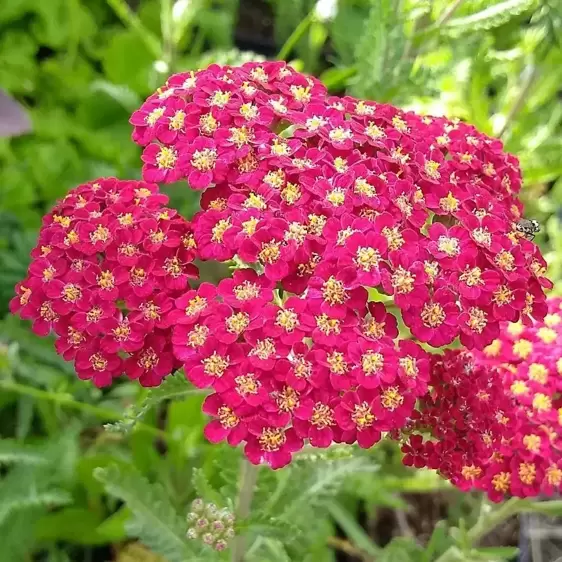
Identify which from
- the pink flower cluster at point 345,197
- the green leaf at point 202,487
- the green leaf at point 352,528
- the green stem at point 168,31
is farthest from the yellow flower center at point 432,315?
the green stem at point 168,31

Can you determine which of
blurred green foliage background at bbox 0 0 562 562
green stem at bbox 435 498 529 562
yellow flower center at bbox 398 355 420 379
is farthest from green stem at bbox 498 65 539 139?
yellow flower center at bbox 398 355 420 379

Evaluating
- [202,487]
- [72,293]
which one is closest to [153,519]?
[202,487]

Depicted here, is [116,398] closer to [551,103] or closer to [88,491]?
[88,491]

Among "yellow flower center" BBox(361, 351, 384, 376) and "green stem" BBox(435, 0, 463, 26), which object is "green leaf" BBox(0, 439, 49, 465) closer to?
"yellow flower center" BBox(361, 351, 384, 376)

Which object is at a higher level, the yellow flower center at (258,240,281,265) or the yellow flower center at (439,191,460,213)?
the yellow flower center at (439,191,460,213)

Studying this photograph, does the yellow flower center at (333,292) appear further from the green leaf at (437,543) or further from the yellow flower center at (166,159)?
the green leaf at (437,543)

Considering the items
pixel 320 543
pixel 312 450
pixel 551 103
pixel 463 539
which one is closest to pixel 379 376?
pixel 312 450

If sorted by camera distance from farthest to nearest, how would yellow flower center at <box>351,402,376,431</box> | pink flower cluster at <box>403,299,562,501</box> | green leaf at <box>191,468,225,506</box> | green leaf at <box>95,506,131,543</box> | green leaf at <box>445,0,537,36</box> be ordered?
1. green leaf at <box>95,506,131,543</box>
2. green leaf at <box>445,0,537,36</box>
3. green leaf at <box>191,468,225,506</box>
4. pink flower cluster at <box>403,299,562,501</box>
5. yellow flower center at <box>351,402,376,431</box>

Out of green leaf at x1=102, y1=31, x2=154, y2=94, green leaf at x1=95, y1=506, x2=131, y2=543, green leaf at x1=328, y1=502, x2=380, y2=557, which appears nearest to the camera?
green leaf at x1=95, y1=506, x2=131, y2=543

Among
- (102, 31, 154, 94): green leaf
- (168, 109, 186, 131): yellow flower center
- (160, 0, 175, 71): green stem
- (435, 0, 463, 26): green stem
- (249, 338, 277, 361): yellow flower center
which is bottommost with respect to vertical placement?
(249, 338, 277, 361): yellow flower center
